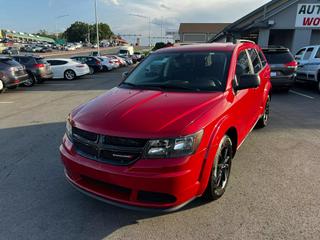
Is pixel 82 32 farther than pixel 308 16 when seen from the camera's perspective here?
Yes

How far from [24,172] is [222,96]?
3079mm

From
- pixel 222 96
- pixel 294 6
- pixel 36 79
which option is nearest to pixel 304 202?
pixel 222 96

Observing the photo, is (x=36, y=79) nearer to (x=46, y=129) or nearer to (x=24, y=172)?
(x=46, y=129)

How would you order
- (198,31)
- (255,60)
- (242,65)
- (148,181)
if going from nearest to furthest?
(148,181) < (242,65) < (255,60) < (198,31)

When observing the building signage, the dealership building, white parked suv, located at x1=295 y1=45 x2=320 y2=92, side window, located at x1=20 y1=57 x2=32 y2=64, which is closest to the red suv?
white parked suv, located at x1=295 y1=45 x2=320 y2=92

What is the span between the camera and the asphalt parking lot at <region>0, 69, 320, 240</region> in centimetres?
295

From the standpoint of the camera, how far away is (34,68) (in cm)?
1530

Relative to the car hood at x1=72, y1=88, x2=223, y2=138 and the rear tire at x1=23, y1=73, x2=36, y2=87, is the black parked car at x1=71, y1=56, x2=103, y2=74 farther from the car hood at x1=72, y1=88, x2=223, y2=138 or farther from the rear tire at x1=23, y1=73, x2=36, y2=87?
the car hood at x1=72, y1=88, x2=223, y2=138

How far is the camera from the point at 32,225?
121 inches

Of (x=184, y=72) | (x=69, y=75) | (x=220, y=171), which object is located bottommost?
(x=69, y=75)

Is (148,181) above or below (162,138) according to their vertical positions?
below

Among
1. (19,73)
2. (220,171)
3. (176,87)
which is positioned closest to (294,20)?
(19,73)

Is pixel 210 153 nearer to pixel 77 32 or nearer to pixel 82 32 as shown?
pixel 82 32

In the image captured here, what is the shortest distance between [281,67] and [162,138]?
9.19 m
